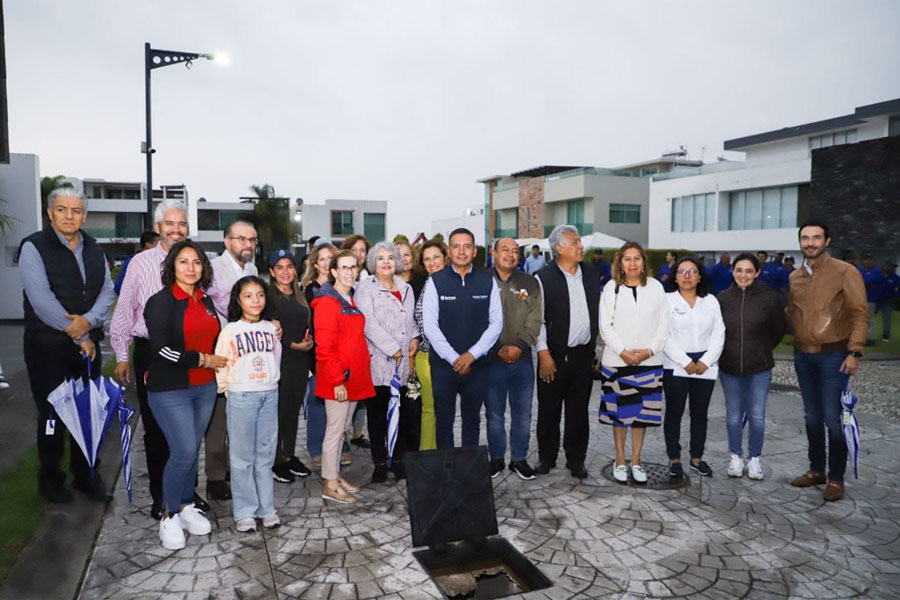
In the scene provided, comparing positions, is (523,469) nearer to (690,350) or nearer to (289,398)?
(690,350)

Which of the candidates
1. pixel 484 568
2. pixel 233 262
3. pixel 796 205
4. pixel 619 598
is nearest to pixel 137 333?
pixel 233 262

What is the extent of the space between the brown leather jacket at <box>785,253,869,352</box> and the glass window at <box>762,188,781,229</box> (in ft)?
100

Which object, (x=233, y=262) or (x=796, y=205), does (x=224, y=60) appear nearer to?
(x=233, y=262)

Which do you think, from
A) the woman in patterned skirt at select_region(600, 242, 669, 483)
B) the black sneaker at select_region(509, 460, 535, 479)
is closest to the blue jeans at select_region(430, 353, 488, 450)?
the black sneaker at select_region(509, 460, 535, 479)

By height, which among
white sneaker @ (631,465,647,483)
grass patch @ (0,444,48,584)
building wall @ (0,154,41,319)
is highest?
building wall @ (0,154,41,319)

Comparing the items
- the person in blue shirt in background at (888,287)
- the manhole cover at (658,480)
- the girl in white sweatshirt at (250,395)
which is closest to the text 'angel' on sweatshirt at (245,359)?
the girl in white sweatshirt at (250,395)

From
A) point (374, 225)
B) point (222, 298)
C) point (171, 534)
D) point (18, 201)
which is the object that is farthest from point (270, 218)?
point (171, 534)

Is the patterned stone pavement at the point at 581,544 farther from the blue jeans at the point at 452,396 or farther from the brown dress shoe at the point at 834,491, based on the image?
the blue jeans at the point at 452,396

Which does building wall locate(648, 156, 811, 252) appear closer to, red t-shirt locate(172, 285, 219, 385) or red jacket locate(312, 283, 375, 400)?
red jacket locate(312, 283, 375, 400)

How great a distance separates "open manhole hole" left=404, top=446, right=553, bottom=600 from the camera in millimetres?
3725

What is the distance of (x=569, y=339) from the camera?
5.33 metres

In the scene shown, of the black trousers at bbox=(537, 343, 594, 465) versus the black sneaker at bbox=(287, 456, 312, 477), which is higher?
the black trousers at bbox=(537, 343, 594, 465)

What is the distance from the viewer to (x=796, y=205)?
3089cm

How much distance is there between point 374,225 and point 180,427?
62.8 m
